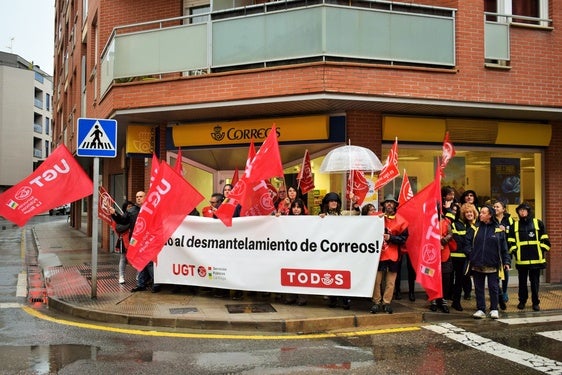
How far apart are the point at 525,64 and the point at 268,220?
630cm

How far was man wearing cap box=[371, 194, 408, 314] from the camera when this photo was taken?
25.1 ft

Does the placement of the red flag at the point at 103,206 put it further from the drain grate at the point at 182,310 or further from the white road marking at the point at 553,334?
the white road marking at the point at 553,334

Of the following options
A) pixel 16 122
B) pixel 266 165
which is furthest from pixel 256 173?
pixel 16 122

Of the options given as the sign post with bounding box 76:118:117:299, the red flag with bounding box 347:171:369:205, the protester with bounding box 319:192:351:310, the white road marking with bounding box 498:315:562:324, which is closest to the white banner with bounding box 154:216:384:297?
the protester with bounding box 319:192:351:310

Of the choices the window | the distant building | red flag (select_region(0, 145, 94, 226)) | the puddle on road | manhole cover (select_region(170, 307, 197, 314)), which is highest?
the distant building

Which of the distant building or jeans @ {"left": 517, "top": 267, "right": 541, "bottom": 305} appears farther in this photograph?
the distant building

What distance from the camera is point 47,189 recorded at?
26.5 ft

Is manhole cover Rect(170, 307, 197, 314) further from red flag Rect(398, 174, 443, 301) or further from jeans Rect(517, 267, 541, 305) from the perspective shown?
jeans Rect(517, 267, 541, 305)

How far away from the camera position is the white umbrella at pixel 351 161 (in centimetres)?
864

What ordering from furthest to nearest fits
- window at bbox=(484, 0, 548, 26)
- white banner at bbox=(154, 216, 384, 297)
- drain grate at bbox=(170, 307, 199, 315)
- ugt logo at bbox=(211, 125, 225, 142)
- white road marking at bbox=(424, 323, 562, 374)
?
1. ugt logo at bbox=(211, 125, 225, 142)
2. window at bbox=(484, 0, 548, 26)
3. white banner at bbox=(154, 216, 384, 297)
4. drain grate at bbox=(170, 307, 199, 315)
5. white road marking at bbox=(424, 323, 562, 374)

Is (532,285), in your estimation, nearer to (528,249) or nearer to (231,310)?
(528,249)

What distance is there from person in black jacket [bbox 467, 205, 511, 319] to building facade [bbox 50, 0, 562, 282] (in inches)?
106

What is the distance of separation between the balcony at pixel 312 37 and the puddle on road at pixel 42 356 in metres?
6.18

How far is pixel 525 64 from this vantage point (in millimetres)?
10453
